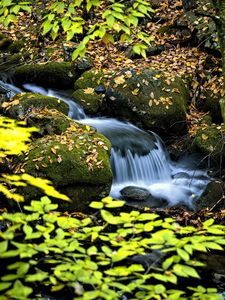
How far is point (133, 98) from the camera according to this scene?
967 cm

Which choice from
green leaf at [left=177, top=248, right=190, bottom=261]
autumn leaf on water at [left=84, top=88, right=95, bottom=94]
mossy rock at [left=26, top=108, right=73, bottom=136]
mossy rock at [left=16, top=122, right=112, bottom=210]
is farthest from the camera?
autumn leaf on water at [left=84, top=88, right=95, bottom=94]

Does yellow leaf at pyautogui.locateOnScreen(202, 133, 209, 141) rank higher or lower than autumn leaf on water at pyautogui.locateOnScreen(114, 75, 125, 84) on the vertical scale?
lower

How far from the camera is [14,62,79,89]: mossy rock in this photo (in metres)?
11.2

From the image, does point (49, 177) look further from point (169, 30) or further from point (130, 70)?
point (169, 30)

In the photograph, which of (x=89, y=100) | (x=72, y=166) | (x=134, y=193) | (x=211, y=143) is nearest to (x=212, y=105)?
(x=211, y=143)

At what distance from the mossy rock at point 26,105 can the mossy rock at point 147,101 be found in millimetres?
1494

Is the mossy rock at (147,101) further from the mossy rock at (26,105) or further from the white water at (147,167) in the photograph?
the mossy rock at (26,105)

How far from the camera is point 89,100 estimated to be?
10305 mm

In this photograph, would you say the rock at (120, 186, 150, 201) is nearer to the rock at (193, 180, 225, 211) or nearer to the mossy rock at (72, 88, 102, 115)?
the rock at (193, 180, 225, 211)

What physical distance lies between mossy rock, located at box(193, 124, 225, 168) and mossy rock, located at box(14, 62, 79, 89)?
4.16 m

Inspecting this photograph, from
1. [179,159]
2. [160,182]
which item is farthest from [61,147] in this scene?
[179,159]

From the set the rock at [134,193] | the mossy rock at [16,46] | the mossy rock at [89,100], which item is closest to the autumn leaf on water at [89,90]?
the mossy rock at [89,100]

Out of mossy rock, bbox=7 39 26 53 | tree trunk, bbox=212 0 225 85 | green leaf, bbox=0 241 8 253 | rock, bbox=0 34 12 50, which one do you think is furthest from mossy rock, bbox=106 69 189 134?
green leaf, bbox=0 241 8 253

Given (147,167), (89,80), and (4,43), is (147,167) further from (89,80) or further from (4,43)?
(4,43)
